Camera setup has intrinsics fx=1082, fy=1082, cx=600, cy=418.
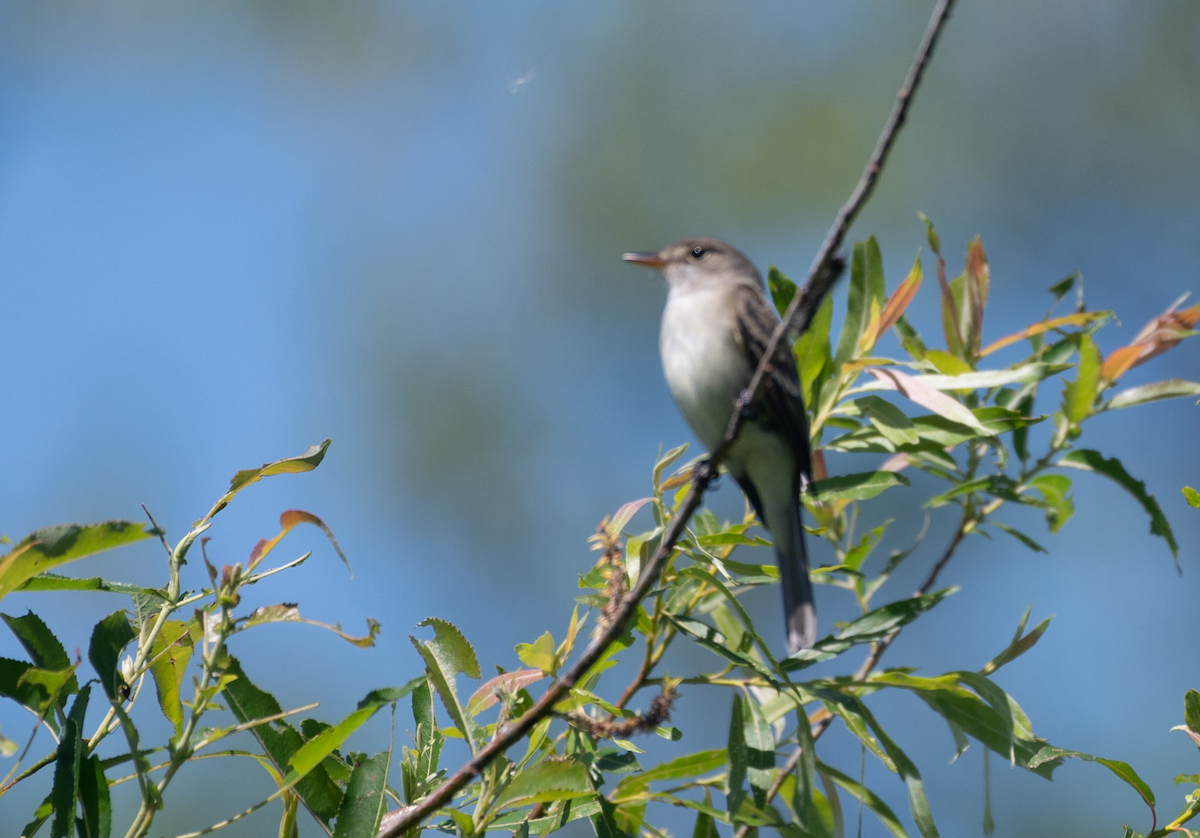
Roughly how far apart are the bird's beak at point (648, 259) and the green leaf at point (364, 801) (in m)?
2.64

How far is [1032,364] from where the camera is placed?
6.77ft

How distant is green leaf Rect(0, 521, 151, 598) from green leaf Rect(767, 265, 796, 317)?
53.9 inches

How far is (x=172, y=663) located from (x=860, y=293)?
5.08ft

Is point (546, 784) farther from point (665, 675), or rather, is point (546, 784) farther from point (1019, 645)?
point (1019, 645)

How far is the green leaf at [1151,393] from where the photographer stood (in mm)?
2035

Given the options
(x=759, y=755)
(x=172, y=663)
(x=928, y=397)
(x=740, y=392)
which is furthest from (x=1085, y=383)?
(x=172, y=663)

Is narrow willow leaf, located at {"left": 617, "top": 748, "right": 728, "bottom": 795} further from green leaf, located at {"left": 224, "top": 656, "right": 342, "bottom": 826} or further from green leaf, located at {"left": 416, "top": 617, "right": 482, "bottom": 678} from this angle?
green leaf, located at {"left": 224, "top": 656, "right": 342, "bottom": 826}

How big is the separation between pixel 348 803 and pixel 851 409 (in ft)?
3.99

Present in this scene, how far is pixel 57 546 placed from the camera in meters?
1.37

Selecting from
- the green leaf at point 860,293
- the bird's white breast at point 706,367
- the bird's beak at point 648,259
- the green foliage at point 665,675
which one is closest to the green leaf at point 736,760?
the green foliage at point 665,675

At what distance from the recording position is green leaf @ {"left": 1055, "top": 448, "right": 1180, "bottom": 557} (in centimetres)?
200

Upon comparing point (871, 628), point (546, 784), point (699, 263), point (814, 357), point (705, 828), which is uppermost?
point (699, 263)

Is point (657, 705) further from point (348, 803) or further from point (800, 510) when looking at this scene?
point (800, 510)

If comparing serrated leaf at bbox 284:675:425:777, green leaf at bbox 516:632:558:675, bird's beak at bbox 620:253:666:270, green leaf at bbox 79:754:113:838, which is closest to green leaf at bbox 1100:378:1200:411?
green leaf at bbox 516:632:558:675
